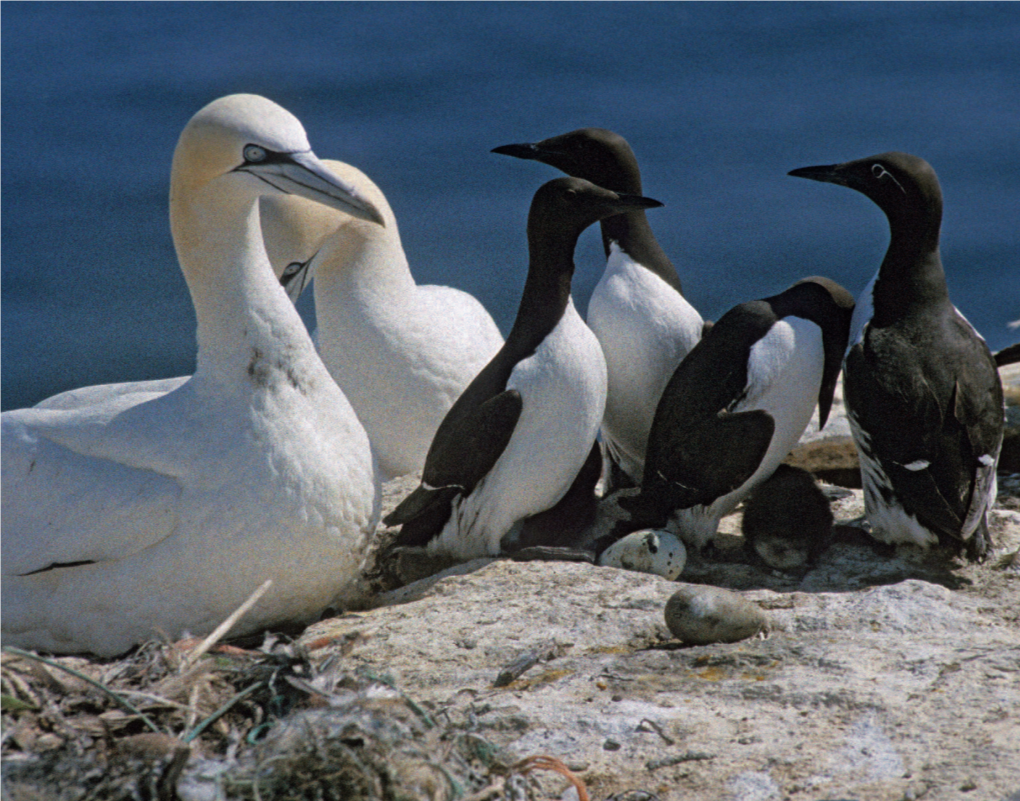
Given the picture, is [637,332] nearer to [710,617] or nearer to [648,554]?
[648,554]

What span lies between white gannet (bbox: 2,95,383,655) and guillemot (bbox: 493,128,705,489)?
5.14 ft

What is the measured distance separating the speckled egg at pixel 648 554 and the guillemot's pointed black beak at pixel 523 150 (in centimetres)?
184

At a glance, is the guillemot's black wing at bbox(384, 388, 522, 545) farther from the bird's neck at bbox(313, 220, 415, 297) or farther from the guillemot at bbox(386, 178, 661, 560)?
the bird's neck at bbox(313, 220, 415, 297)

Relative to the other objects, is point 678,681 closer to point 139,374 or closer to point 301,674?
point 301,674

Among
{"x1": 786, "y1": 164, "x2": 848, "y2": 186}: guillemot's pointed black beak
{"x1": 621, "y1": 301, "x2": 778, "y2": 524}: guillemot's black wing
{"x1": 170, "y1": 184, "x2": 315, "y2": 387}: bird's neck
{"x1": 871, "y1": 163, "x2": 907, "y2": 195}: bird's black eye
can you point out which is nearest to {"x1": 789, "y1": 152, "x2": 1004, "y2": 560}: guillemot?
{"x1": 871, "y1": 163, "x2": 907, "y2": 195}: bird's black eye

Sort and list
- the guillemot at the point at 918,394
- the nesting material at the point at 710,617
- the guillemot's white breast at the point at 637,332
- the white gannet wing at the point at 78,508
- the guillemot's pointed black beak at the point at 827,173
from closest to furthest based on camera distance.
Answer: the nesting material at the point at 710,617 → the white gannet wing at the point at 78,508 → the guillemot at the point at 918,394 → the guillemot's pointed black beak at the point at 827,173 → the guillemot's white breast at the point at 637,332

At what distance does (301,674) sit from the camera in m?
2.91

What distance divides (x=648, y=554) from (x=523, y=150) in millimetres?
1976

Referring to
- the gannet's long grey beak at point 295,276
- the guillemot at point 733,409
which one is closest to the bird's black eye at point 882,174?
the guillemot at point 733,409

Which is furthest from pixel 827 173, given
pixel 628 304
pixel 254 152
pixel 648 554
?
pixel 254 152

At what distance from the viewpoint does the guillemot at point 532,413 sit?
4570 millimetres

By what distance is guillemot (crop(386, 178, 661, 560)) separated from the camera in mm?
4570

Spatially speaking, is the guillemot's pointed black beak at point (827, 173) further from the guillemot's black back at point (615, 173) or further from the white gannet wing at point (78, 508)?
the white gannet wing at point (78, 508)

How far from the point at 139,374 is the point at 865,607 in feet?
18.1
